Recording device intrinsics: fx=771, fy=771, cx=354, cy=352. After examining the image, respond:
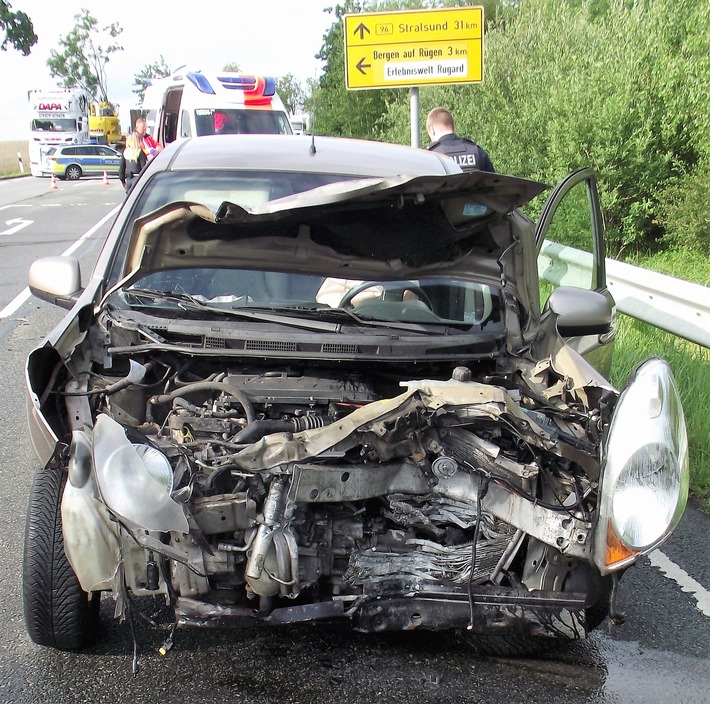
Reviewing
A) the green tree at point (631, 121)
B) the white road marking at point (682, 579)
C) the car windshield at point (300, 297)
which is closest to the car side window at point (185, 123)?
the green tree at point (631, 121)

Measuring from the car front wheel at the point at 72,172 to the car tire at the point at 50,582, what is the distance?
34.9 meters

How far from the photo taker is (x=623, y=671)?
2.92 meters

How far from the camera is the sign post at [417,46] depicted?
30.5 ft

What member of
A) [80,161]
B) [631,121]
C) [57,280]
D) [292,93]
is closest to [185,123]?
[631,121]

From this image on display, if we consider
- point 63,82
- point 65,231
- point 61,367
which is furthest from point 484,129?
point 63,82

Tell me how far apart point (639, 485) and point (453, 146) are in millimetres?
5314

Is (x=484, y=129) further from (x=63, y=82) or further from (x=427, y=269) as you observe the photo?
(x=63, y=82)

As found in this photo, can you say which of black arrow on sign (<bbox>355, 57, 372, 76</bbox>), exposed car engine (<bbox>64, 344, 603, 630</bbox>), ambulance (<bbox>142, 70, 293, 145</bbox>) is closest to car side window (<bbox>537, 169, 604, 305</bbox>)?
exposed car engine (<bbox>64, 344, 603, 630</bbox>)

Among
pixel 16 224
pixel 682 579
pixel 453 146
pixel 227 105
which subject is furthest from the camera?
pixel 16 224

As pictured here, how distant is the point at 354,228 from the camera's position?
3260 millimetres

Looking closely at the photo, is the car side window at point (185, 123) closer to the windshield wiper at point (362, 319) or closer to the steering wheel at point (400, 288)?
the steering wheel at point (400, 288)

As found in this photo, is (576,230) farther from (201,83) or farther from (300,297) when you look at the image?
(201,83)

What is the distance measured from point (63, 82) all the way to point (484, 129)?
81386 mm

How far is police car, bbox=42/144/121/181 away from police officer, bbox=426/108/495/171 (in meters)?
29.8
